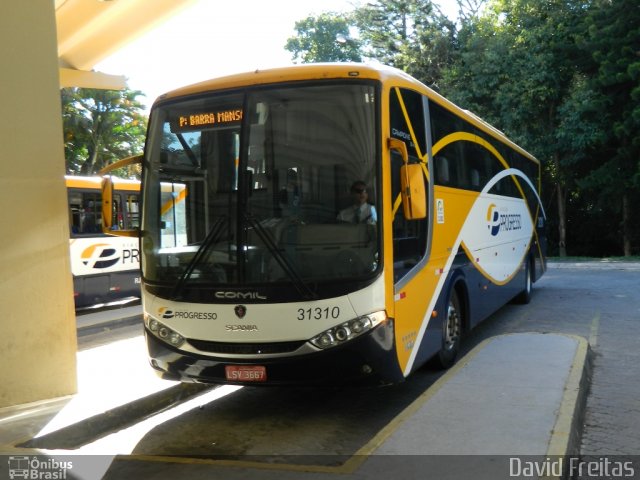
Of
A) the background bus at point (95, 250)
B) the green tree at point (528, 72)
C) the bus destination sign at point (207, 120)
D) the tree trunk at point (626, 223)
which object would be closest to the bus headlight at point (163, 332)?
the bus destination sign at point (207, 120)

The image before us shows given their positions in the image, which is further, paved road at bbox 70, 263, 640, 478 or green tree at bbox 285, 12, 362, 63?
green tree at bbox 285, 12, 362, 63

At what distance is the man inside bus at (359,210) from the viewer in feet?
17.2

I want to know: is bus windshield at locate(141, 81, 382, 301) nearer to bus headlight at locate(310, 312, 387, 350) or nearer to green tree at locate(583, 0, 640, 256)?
bus headlight at locate(310, 312, 387, 350)

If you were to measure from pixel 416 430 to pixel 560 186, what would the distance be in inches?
922

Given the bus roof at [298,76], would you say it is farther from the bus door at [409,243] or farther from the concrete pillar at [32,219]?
the concrete pillar at [32,219]

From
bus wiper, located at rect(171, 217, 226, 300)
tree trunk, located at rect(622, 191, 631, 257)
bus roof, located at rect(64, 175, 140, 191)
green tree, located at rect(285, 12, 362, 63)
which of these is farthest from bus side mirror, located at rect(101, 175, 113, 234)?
green tree, located at rect(285, 12, 362, 63)

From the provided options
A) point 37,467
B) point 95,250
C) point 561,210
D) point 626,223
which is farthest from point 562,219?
point 37,467

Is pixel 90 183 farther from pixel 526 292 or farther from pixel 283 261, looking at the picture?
pixel 283 261

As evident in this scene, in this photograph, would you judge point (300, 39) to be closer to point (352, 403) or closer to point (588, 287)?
point (588, 287)

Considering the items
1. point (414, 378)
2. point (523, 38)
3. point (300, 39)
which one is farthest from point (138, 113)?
point (414, 378)

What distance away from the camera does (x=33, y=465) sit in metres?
4.54

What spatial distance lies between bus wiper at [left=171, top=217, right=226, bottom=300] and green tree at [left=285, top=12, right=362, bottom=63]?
3336 centimetres

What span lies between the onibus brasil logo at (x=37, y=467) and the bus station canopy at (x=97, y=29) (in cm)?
741

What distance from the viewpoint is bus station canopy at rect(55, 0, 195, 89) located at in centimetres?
995
